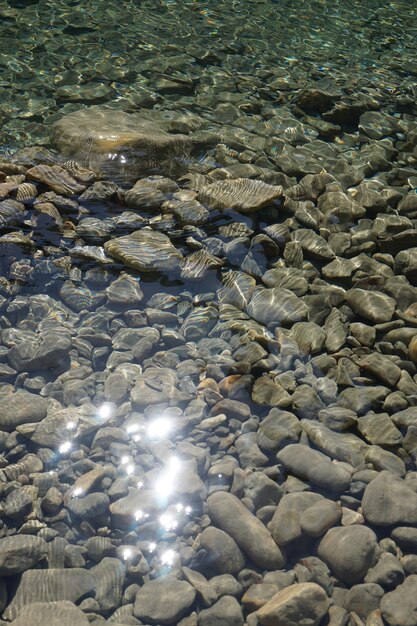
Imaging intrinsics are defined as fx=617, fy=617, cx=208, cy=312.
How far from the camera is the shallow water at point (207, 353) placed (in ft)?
9.39

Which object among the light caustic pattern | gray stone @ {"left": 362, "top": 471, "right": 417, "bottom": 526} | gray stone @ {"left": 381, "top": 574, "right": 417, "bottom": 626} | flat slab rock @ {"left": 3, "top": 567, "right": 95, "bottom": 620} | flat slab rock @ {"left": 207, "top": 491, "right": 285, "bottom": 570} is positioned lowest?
flat slab rock @ {"left": 3, "top": 567, "right": 95, "bottom": 620}

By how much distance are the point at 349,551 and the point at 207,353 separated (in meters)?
1.60

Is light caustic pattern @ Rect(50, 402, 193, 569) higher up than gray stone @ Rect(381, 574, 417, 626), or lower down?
lower down

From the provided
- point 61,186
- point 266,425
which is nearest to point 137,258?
point 61,186

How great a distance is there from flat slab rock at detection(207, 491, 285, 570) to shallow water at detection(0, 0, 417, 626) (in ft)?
0.03

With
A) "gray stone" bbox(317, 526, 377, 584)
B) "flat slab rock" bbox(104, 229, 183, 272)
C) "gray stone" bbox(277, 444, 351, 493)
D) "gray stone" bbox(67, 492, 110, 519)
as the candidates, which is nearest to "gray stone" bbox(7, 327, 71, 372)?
"flat slab rock" bbox(104, 229, 183, 272)

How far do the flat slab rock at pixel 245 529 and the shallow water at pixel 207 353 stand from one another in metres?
0.01

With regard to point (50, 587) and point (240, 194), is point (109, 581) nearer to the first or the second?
point (50, 587)

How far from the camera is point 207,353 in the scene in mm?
4047

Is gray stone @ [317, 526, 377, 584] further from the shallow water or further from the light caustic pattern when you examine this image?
the light caustic pattern

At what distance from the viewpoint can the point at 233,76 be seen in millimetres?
7758

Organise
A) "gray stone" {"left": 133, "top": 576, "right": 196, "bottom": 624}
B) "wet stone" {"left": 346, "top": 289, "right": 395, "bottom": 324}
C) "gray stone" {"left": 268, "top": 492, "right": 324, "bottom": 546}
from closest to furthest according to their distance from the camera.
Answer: "gray stone" {"left": 133, "top": 576, "right": 196, "bottom": 624} < "gray stone" {"left": 268, "top": 492, "right": 324, "bottom": 546} < "wet stone" {"left": 346, "top": 289, "right": 395, "bottom": 324}

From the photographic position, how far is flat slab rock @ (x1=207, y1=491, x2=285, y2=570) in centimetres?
290

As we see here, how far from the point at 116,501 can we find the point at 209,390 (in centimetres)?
91
